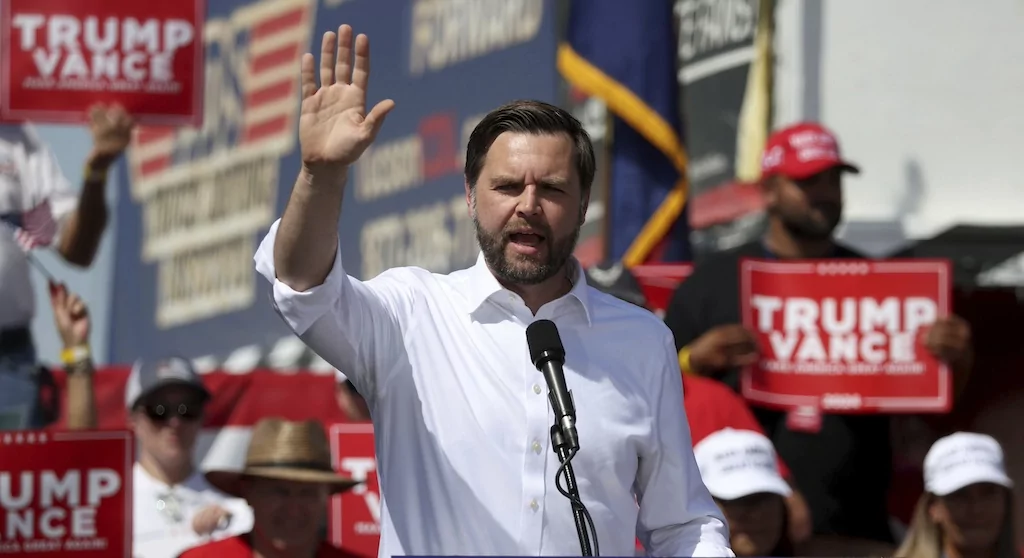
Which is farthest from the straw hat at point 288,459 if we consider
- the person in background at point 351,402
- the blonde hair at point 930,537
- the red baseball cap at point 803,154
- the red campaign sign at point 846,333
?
the red baseball cap at point 803,154

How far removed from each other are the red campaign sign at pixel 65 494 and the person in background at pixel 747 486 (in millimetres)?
1832

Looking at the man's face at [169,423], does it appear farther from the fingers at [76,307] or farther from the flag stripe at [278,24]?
the flag stripe at [278,24]

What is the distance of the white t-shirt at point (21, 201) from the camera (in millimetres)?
7020

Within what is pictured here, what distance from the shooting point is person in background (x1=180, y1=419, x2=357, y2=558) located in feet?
19.3

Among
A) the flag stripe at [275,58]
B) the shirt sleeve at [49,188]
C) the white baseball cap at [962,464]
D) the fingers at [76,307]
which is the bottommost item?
the white baseball cap at [962,464]

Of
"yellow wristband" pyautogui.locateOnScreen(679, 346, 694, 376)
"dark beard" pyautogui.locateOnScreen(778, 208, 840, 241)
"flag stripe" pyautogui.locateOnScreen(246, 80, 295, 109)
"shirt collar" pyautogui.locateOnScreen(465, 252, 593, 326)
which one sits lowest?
"yellow wristband" pyautogui.locateOnScreen(679, 346, 694, 376)

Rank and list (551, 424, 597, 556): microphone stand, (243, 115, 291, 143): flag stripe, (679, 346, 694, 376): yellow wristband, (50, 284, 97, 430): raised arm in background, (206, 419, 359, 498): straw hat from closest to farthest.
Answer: (551, 424, 597, 556): microphone stand, (206, 419, 359, 498): straw hat, (679, 346, 694, 376): yellow wristband, (50, 284, 97, 430): raised arm in background, (243, 115, 291, 143): flag stripe

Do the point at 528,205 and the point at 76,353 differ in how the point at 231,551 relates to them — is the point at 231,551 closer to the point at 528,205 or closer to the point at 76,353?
the point at 76,353

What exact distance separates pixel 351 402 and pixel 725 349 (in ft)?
5.29

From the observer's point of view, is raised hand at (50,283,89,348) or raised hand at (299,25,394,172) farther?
raised hand at (50,283,89,348)

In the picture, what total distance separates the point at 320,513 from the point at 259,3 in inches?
245

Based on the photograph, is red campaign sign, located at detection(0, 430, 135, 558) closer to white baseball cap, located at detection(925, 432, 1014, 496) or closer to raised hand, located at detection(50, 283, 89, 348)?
raised hand, located at detection(50, 283, 89, 348)

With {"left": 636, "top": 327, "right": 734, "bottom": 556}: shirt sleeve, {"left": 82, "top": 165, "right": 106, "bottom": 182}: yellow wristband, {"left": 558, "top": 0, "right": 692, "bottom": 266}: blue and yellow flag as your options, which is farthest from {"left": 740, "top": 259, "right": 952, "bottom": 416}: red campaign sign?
{"left": 636, "top": 327, "right": 734, "bottom": 556}: shirt sleeve

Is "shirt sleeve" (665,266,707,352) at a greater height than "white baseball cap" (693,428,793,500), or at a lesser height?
greater
